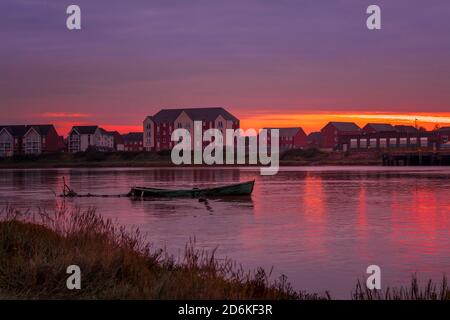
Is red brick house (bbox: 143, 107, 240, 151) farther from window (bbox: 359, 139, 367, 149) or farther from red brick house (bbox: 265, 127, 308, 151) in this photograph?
red brick house (bbox: 265, 127, 308, 151)

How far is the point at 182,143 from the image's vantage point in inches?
5822

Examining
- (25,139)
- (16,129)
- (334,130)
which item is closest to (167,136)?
(25,139)

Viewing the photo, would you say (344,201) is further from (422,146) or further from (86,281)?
(422,146)

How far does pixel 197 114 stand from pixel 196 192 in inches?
3964

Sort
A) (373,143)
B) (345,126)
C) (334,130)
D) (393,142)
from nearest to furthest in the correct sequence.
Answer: (393,142), (373,143), (334,130), (345,126)

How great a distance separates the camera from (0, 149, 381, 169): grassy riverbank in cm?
13300

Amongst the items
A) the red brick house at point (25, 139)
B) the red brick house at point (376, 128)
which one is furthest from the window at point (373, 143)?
the red brick house at point (25, 139)

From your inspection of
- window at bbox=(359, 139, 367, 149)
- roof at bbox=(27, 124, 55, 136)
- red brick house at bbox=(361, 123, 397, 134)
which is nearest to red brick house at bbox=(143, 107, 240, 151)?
roof at bbox=(27, 124, 55, 136)

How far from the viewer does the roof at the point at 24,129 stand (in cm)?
15475

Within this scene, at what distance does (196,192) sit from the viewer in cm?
4431

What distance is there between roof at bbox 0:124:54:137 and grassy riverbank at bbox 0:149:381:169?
13389 millimetres

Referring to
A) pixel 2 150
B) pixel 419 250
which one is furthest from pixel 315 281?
pixel 2 150

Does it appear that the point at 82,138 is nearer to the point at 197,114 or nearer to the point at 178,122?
the point at 178,122

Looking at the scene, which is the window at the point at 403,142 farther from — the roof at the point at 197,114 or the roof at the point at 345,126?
the roof at the point at 197,114
